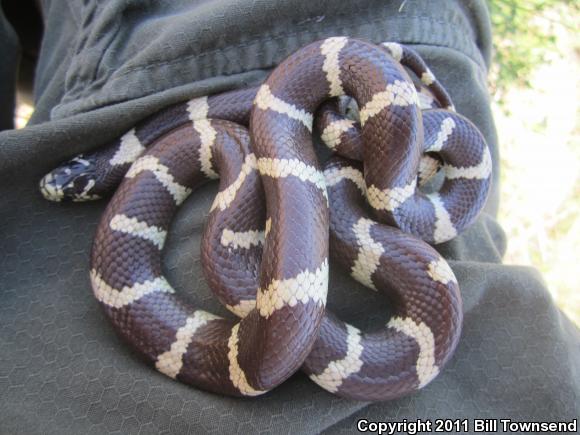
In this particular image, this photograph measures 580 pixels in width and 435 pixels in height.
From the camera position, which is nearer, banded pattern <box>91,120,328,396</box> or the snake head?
banded pattern <box>91,120,328,396</box>

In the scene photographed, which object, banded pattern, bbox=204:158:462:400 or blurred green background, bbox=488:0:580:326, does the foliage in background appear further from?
banded pattern, bbox=204:158:462:400

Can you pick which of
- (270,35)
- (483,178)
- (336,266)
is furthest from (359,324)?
(270,35)

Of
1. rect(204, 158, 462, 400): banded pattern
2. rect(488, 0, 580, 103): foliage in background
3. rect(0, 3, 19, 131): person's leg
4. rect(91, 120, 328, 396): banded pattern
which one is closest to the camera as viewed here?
rect(91, 120, 328, 396): banded pattern

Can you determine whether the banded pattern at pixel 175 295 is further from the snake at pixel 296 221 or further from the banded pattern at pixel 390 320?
the banded pattern at pixel 390 320

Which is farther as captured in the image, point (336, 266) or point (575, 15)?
point (575, 15)

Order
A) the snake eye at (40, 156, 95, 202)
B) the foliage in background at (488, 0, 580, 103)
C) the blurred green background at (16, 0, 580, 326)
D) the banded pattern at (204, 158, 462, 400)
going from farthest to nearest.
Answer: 1. the blurred green background at (16, 0, 580, 326)
2. the foliage in background at (488, 0, 580, 103)
3. the snake eye at (40, 156, 95, 202)
4. the banded pattern at (204, 158, 462, 400)

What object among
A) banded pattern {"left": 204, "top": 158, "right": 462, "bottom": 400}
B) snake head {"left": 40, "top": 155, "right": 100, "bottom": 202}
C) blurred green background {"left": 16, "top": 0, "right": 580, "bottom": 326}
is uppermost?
snake head {"left": 40, "top": 155, "right": 100, "bottom": 202}

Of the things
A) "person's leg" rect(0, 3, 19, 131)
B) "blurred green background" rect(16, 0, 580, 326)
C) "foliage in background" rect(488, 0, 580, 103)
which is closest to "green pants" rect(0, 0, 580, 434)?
"person's leg" rect(0, 3, 19, 131)

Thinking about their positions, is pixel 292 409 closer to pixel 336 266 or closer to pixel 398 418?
pixel 398 418

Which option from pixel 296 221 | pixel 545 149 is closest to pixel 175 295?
pixel 296 221
